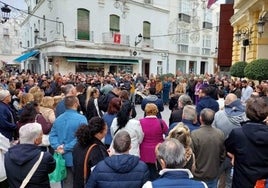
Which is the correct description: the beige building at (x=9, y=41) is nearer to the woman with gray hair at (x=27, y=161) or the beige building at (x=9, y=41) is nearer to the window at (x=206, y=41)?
the window at (x=206, y=41)

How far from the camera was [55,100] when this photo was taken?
257 inches

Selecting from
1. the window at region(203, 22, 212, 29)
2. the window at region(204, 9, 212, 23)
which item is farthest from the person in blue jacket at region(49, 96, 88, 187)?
the window at region(204, 9, 212, 23)

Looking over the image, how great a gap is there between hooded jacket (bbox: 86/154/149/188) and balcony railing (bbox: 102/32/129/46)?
24.6 metres

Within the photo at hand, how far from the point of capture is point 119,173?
2.84 metres

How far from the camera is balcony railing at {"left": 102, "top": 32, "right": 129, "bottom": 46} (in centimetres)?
2688

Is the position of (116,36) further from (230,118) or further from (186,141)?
(186,141)

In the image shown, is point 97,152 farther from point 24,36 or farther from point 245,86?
point 24,36

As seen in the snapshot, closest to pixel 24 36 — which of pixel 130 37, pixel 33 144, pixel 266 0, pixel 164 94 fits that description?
pixel 130 37

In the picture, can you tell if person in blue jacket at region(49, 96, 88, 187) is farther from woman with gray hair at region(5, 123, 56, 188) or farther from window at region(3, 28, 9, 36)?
window at region(3, 28, 9, 36)

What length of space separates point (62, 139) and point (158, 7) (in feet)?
96.0

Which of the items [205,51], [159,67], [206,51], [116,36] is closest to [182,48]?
[159,67]

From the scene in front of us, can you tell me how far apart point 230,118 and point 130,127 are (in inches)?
61.8

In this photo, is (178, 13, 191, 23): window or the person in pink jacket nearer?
the person in pink jacket

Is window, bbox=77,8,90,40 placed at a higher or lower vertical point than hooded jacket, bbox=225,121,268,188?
higher
